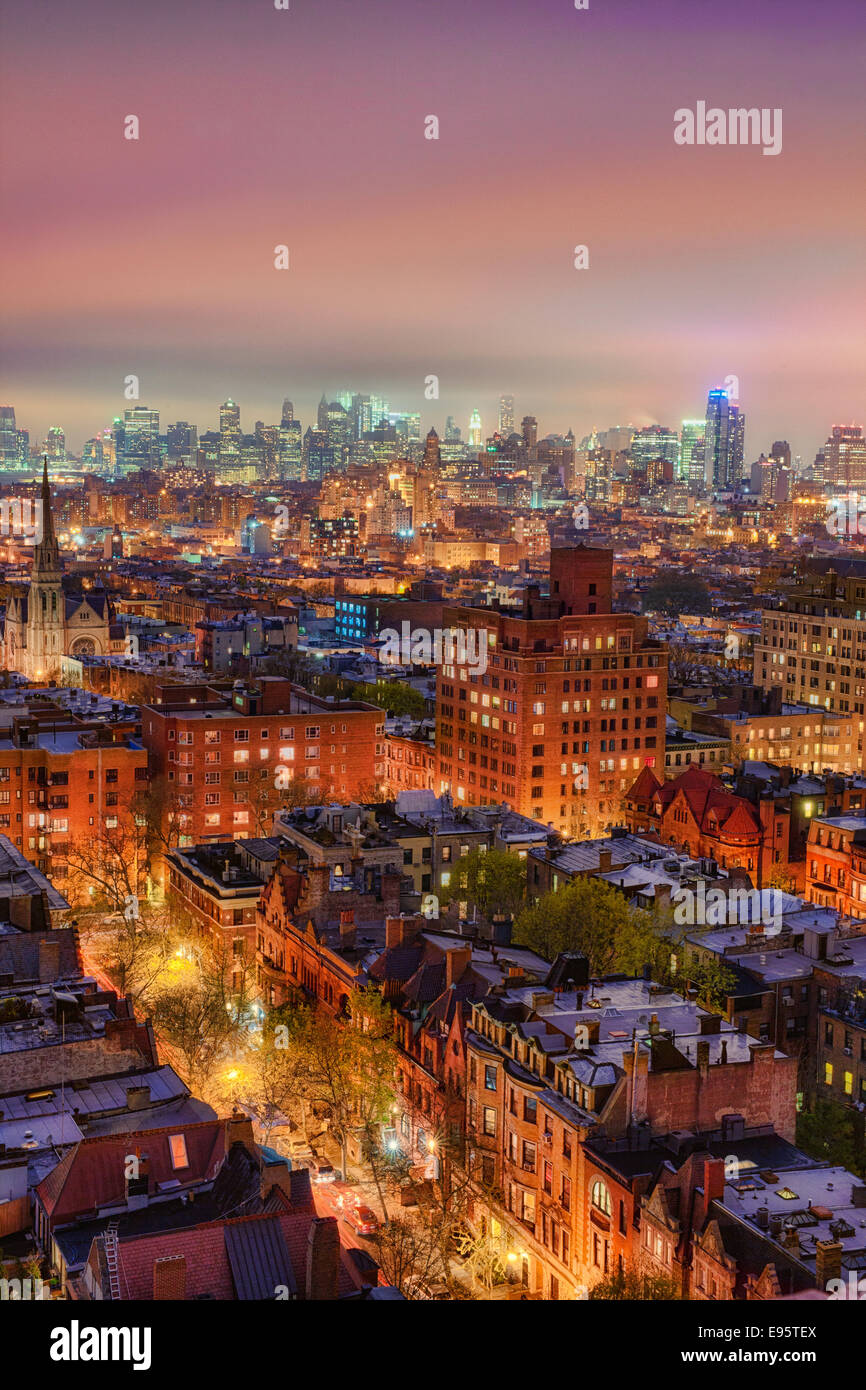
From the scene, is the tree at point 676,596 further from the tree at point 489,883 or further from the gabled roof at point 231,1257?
the gabled roof at point 231,1257

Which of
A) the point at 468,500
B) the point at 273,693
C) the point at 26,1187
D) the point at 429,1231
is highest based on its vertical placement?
the point at 468,500

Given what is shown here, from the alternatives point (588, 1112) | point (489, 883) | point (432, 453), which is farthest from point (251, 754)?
point (432, 453)

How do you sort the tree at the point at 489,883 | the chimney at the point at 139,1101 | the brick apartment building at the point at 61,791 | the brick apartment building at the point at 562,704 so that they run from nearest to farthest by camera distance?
the chimney at the point at 139,1101, the tree at the point at 489,883, the brick apartment building at the point at 61,791, the brick apartment building at the point at 562,704

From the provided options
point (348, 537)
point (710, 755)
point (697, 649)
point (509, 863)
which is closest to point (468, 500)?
point (348, 537)

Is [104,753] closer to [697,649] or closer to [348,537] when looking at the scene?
[697,649]

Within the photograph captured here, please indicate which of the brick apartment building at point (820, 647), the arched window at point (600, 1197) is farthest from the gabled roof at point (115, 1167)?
the brick apartment building at point (820, 647)

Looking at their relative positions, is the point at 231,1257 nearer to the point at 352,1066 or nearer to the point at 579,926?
the point at 352,1066

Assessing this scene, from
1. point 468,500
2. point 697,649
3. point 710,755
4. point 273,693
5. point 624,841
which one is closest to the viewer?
point 624,841
